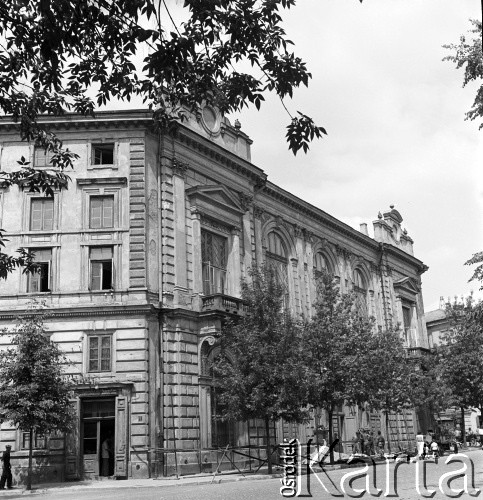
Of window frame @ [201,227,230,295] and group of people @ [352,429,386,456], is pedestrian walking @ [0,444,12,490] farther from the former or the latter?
group of people @ [352,429,386,456]

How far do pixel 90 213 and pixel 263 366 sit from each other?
10.5 metres

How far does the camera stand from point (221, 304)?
3303 centimetres

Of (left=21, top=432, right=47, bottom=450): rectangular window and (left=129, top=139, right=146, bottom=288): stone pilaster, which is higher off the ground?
(left=129, top=139, right=146, bottom=288): stone pilaster

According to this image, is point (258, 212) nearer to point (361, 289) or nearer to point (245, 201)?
point (245, 201)

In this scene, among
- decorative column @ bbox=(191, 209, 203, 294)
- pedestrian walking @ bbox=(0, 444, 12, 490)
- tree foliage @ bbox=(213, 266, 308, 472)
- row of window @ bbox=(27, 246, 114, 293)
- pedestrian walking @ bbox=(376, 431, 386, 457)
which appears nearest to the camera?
pedestrian walking @ bbox=(0, 444, 12, 490)

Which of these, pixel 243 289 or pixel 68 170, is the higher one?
pixel 68 170

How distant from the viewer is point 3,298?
100 feet

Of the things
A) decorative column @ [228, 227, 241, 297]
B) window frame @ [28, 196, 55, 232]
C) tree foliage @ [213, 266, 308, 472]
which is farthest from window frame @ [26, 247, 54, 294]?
decorative column @ [228, 227, 241, 297]

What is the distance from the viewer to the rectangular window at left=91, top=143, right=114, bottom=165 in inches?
1297

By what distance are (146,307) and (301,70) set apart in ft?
71.5

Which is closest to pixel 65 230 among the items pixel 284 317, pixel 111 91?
pixel 284 317

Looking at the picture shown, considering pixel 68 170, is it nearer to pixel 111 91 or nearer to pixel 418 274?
pixel 111 91

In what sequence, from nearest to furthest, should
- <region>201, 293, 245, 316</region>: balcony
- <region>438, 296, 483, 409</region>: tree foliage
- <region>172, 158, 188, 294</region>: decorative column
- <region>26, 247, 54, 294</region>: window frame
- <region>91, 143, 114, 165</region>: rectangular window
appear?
<region>26, 247, 54, 294</region>: window frame < <region>172, 158, 188, 294</region>: decorative column < <region>201, 293, 245, 316</region>: balcony < <region>91, 143, 114, 165</region>: rectangular window < <region>438, 296, 483, 409</region>: tree foliage

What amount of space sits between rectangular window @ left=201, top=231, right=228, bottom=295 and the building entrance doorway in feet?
25.4
